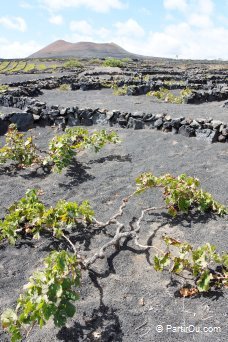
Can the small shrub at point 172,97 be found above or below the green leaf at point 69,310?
above

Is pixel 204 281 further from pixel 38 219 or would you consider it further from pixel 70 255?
pixel 38 219

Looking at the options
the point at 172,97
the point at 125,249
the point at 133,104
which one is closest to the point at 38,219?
the point at 125,249

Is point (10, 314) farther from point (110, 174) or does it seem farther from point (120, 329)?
point (110, 174)

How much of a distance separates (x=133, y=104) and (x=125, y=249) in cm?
1252

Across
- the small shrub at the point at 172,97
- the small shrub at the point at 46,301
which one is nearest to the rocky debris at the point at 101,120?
the small shrub at the point at 172,97

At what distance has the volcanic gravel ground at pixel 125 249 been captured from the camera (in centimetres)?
382

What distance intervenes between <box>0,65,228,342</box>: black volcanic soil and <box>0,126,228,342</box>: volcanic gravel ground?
1 centimetres

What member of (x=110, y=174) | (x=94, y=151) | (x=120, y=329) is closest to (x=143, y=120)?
(x=94, y=151)

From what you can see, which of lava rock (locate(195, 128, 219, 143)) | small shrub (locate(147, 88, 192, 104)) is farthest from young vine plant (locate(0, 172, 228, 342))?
small shrub (locate(147, 88, 192, 104))

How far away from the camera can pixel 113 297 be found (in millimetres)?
4273

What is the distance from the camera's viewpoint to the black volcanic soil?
3.82 m

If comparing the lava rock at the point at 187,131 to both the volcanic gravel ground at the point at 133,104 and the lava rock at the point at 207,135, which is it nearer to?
the lava rock at the point at 207,135

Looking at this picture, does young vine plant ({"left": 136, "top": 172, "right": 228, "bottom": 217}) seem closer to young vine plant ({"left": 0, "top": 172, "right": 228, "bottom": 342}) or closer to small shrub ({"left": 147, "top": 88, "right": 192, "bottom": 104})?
young vine plant ({"left": 0, "top": 172, "right": 228, "bottom": 342})

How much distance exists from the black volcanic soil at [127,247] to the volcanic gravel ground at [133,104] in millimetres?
4558
